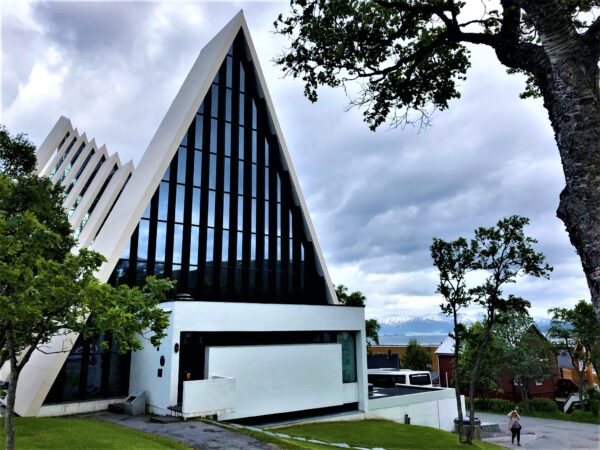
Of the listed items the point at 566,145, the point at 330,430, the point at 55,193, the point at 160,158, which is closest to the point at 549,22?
the point at 566,145

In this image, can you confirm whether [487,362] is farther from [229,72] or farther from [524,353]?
[229,72]

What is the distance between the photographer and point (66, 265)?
9023mm

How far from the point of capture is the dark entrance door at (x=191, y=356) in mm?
17781

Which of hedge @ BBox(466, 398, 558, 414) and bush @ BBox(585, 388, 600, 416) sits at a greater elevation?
bush @ BBox(585, 388, 600, 416)

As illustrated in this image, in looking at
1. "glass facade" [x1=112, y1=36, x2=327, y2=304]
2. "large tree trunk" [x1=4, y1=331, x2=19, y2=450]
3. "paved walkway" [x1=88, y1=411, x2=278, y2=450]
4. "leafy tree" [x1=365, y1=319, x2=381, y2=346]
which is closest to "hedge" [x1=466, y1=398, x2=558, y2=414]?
"leafy tree" [x1=365, y1=319, x2=381, y2=346]

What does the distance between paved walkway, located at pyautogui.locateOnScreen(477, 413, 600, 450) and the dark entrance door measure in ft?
58.0

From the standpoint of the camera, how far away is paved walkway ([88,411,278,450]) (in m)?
11.8

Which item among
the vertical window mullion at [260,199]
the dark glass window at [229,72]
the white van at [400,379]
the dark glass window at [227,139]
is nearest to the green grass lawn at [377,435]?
the vertical window mullion at [260,199]

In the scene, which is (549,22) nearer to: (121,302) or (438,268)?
(121,302)

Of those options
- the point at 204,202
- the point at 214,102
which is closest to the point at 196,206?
the point at 204,202

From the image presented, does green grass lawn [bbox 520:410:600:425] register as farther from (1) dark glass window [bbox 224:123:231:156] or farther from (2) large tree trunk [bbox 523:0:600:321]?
(2) large tree trunk [bbox 523:0:600:321]

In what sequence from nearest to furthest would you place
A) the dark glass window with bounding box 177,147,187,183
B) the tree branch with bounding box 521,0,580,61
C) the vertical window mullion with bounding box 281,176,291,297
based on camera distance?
the tree branch with bounding box 521,0,580,61
the dark glass window with bounding box 177,147,187,183
the vertical window mullion with bounding box 281,176,291,297

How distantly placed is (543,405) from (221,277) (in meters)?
33.8

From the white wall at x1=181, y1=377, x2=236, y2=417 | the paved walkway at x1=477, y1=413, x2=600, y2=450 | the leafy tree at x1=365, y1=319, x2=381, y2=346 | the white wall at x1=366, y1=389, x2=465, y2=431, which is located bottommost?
the paved walkway at x1=477, y1=413, x2=600, y2=450
